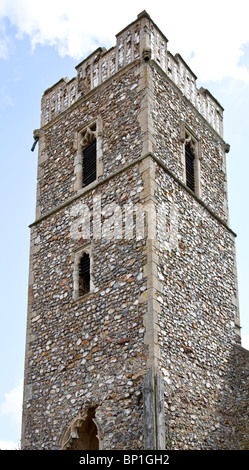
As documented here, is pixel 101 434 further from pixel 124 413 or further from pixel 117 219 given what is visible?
pixel 117 219

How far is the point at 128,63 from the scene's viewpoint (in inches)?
600

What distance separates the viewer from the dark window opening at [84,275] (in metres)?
13.9

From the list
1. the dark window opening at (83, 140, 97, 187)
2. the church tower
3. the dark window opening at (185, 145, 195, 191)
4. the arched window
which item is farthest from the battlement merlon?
the arched window

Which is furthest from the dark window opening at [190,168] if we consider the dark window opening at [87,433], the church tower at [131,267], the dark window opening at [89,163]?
the dark window opening at [87,433]

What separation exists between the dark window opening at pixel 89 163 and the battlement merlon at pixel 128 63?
5.34 ft

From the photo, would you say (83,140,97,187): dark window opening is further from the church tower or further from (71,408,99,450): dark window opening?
(71,408,99,450): dark window opening

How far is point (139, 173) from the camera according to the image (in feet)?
44.6

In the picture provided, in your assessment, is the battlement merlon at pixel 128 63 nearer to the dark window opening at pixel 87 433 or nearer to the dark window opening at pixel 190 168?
the dark window opening at pixel 190 168

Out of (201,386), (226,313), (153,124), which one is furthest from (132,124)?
(201,386)

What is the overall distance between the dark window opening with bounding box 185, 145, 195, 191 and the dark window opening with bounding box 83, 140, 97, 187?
210 centimetres

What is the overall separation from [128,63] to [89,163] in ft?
7.87

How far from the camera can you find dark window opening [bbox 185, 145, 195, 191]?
50.2 ft

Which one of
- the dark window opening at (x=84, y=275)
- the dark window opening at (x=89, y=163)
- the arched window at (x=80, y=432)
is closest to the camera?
the arched window at (x=80, y=432)

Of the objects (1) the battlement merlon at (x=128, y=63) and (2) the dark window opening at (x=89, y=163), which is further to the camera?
(1) the battlement merlon at (x=128, y=63)
